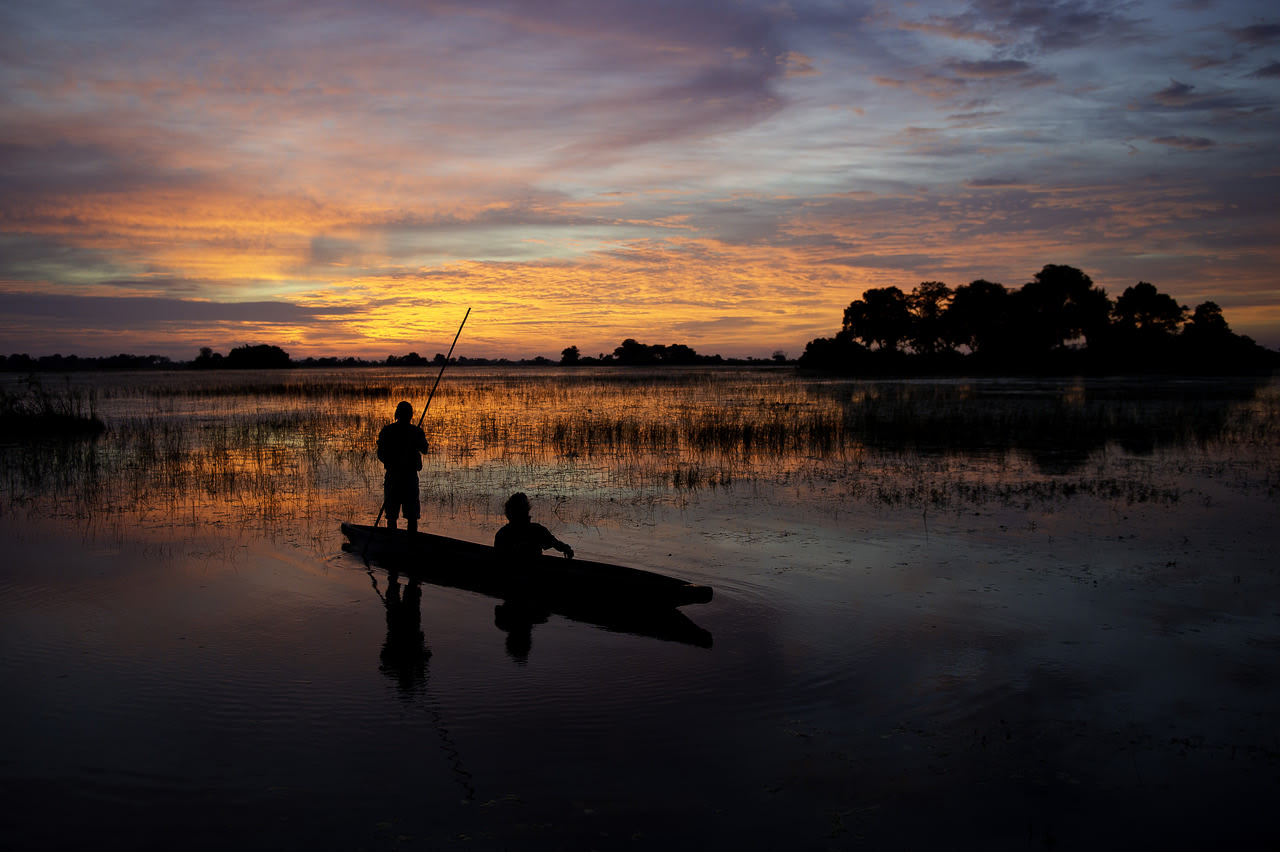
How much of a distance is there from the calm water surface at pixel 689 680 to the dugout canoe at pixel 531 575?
436 mm

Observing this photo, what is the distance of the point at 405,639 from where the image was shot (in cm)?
768

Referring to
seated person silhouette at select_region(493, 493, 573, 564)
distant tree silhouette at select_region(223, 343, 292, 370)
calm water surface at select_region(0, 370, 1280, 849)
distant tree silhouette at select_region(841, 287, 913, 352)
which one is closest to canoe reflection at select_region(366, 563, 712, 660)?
calm water surface at select_region(0, 370, 1280, 849)

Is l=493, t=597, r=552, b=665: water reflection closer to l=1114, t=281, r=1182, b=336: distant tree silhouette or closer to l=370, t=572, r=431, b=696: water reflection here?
l=370, t=572, r=431, b=696: water reflection

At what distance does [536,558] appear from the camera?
862 cm

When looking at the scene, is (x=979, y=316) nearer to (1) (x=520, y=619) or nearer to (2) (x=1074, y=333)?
(2) (x=1074, y=333)

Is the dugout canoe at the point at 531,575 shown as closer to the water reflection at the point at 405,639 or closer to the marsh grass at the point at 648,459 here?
the water reflection at the point at 405,639

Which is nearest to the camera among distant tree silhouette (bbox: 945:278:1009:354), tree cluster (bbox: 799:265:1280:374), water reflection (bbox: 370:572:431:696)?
water reflection (bbox: 370:572:431:696)

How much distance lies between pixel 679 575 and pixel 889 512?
5.09 m

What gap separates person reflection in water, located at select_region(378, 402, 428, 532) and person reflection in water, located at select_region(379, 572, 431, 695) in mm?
1523

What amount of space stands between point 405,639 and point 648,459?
40.8ft

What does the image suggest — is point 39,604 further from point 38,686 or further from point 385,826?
point 385,826

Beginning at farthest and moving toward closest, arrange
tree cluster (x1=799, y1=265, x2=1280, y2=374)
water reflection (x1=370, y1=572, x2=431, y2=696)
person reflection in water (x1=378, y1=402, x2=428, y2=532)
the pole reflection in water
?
tree cluster (x1=799, y1=265, x2=1280, y2=374)
person reflection in water (x1=378, y1=402, x2=428, y2=532)
water reflection (x1=370, y1=572, x2=431, y2=696)
the pole reflection in water

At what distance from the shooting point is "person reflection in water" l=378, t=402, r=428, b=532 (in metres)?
10.9

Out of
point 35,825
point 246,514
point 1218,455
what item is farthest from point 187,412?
point 1218,455
